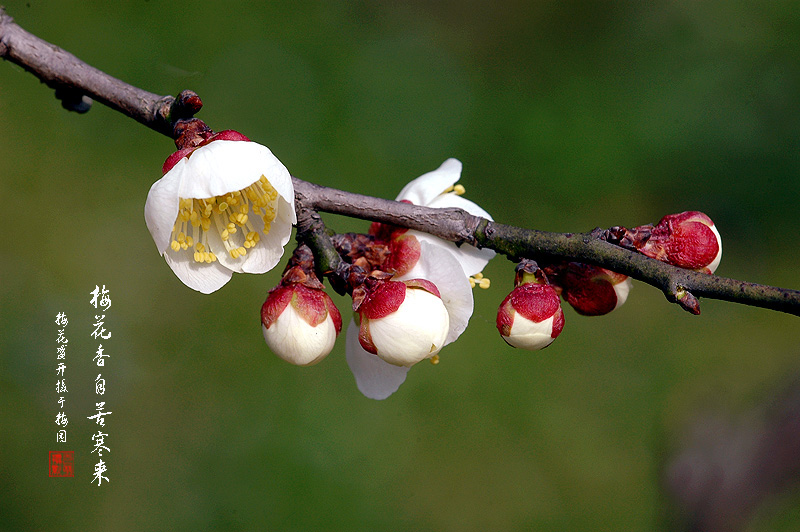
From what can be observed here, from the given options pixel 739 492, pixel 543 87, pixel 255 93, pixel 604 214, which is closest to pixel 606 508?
pixel 739 492

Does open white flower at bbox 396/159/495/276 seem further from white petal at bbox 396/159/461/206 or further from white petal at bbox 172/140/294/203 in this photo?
white petal at bbox 172/140/294/203

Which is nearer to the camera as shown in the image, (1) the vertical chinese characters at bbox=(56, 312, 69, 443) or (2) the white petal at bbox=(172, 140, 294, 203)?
(2) the white petal at bbox=(172, 140, 294, 203)

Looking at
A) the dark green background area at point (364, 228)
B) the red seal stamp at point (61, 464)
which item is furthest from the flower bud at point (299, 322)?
the dark green background area at point (364, 228)

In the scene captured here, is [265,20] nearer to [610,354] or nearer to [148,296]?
[148,296]

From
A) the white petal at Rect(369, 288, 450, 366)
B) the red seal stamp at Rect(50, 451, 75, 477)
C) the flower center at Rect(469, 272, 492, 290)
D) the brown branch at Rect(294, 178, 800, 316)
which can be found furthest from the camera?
the red seal stamp at Rect(50, 451, 75, 477)

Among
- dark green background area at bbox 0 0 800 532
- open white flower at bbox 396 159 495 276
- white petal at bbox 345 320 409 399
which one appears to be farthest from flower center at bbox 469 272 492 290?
dark green background area at bbox 0 0 800 532

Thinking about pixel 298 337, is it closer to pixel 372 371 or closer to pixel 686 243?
pixel 372 371

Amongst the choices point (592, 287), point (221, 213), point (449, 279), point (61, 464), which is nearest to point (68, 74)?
point (221, 213)
